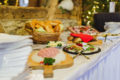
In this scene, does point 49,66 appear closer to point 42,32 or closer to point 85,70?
point 85,70

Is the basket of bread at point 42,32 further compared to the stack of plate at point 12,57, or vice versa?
the basket of bread at point 42,32

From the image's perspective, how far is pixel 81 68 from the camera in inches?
27.4

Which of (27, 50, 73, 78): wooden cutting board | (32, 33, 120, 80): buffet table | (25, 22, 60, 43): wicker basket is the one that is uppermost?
(25, 22, 60, 43): wicker basket

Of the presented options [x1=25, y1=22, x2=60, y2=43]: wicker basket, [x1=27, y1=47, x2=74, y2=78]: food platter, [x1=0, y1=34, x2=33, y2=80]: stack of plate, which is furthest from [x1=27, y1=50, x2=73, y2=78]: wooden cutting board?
[x1=25, y1=22, x2=60, y2=43]: wicker basket

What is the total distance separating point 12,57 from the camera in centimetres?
47

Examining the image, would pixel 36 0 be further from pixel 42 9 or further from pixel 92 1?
pixel 42 9

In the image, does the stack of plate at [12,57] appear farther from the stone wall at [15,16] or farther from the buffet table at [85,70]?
the stone wall at [15,16]

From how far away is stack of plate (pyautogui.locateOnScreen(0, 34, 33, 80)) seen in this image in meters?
0.45

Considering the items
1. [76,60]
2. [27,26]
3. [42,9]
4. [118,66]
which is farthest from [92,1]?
[76,60]

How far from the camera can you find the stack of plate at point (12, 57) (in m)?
0.45

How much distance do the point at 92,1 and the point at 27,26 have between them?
3.96m

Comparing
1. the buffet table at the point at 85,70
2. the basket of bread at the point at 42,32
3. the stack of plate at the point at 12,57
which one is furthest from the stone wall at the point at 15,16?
the stack of plate at the point at 12,57

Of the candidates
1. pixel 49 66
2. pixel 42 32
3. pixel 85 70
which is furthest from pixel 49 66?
pixel 42 32

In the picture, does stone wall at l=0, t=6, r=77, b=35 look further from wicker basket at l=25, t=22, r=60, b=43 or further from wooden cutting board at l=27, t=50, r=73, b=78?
wooden cutting board at l=27, t=50, r=73, b=78
